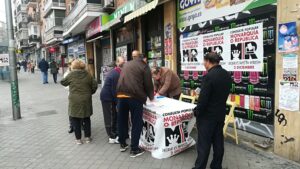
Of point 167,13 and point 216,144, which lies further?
point 167,13

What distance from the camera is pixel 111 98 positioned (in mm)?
5430

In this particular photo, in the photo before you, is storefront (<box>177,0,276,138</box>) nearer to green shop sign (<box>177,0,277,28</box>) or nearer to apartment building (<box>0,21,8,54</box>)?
green shop sign (<box>177,0,277,28</box>)

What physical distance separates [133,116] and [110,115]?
1.19 metres

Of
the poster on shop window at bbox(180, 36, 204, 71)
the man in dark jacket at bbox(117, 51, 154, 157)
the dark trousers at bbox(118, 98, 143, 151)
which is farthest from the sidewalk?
the poster on shop window at bbox(180, 36, 204, 71)

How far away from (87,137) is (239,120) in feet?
10.6

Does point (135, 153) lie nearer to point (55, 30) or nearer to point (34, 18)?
point (55, 30)

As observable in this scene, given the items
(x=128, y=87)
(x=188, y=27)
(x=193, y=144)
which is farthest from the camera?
(x=188, y=27)

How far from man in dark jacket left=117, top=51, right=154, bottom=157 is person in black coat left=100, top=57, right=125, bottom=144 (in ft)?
2.52

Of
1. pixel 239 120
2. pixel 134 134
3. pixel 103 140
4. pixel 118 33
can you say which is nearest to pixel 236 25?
pixel 239 120

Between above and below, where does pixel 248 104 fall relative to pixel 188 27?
below

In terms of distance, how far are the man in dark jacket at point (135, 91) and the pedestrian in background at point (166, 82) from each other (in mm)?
1252

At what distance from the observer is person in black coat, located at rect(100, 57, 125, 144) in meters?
5.26

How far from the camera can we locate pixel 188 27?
7.40 m

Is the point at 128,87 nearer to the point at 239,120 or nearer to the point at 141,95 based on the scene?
the point at 141,95
